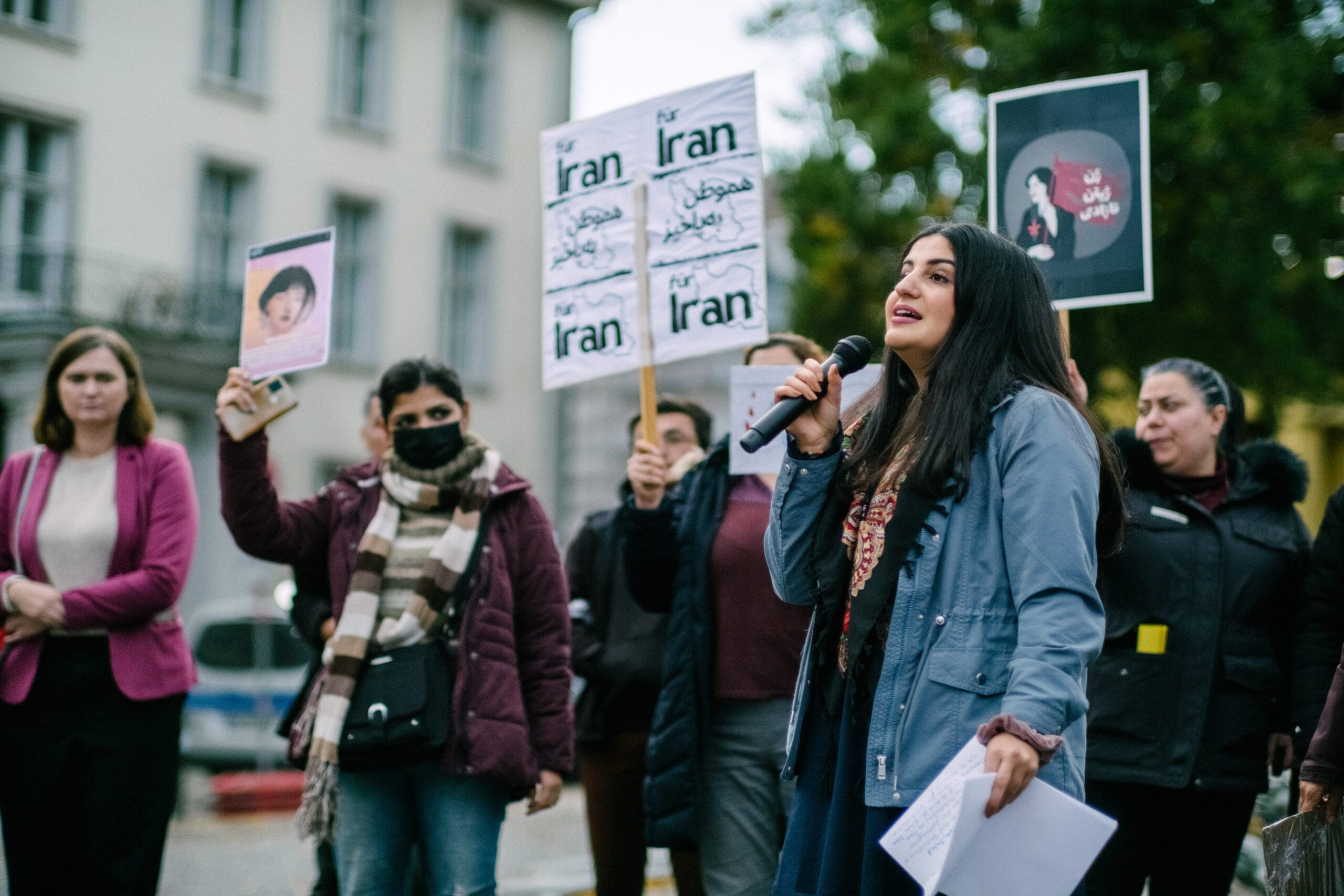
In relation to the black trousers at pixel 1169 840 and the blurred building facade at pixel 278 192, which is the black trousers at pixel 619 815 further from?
the blurred building facade at pixel 278 192

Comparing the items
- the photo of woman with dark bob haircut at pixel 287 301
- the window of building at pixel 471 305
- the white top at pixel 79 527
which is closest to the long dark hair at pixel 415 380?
the photo of woman with dark bob haircut at pixel 287 301

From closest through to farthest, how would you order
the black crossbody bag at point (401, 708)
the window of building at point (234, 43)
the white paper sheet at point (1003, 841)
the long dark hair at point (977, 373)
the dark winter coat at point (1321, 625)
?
the white paper sheet at point (1003, 841)
the long dark hair at point (977, 373)
the black crossbody bag at point (401, 708)
the dark winter coat at point (1321, 625)
the window of building at point (234, 43)

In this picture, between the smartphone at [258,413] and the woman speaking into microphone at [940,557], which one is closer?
the woman speaking into microphone at [940,557]

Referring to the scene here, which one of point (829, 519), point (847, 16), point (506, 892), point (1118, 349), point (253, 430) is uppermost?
point (847, 16)

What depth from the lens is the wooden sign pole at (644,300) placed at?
4.80m

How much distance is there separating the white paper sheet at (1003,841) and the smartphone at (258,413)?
2.36m

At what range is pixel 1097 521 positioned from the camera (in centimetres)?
332

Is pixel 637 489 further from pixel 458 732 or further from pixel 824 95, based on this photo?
pixel 824 95

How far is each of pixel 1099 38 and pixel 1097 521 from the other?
12164mm

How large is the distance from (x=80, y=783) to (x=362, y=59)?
19825 millimetres

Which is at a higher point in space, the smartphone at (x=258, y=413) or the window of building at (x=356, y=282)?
the window of building at (x=356, y=282)

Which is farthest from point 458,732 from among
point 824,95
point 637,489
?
point 824,95

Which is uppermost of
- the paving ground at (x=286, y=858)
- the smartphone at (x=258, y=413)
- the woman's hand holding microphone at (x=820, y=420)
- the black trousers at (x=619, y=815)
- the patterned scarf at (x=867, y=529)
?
the smartphone at (x=258, y=413)

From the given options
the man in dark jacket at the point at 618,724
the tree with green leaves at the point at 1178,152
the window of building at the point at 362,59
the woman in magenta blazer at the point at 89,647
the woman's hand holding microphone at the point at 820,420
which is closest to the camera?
the woman's hand holding microphone at the point at 820,420
